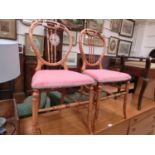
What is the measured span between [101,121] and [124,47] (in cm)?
277

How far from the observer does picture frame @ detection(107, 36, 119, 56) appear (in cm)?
308

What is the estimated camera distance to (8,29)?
1.73 metres

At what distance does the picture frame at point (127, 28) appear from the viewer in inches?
129

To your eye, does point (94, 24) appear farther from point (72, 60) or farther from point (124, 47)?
point (124, 47)

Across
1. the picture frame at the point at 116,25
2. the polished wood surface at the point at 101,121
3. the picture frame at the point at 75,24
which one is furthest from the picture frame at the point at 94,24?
the polished wood surface at the point at 101,121

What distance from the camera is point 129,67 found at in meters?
1.69

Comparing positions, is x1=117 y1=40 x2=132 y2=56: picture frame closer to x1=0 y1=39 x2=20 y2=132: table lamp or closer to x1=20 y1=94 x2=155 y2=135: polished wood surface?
x1=20 y1=94 x2=155 y2=135: polished wood surface

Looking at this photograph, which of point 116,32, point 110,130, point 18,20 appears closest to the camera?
point 110,130

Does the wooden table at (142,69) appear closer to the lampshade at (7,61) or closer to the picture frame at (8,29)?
the lampshade at (7,61)

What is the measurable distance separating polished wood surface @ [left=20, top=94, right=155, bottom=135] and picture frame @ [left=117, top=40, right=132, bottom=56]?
1.94 metres

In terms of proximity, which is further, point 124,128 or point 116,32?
point 116,32

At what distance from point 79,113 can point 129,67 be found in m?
0.87

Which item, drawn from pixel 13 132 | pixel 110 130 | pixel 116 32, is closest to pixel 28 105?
pixel 13 132
